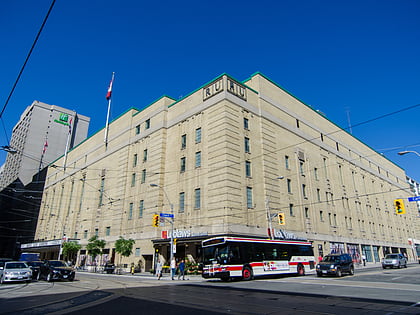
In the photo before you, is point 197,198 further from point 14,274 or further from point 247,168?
point 14,274

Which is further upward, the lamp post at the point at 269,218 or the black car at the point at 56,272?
the lamp post at the point at 269,218

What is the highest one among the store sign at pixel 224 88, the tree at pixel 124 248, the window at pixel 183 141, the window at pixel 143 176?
the store sign at pixel 224 88

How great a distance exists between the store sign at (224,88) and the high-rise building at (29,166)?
70.4 m

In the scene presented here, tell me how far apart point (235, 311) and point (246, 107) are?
3193cm

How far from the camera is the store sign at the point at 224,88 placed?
37.4 meters

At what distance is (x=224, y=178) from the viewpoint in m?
32.6

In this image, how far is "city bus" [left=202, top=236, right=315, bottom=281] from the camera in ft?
71.9

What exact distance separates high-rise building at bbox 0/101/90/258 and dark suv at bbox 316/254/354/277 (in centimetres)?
8853

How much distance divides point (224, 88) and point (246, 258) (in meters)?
21.6

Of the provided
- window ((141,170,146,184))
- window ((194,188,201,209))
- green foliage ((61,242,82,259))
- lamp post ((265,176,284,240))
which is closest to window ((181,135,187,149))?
window ((194,188,201,209))

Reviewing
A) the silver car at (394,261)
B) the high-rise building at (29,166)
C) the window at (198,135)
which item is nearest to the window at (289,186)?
the silver car at (394,261)

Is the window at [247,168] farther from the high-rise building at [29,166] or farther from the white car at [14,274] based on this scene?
the high-rise building at [29,166]

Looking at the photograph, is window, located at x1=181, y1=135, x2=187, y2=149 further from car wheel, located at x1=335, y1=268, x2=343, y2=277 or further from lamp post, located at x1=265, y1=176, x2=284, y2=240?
car wheel, located at x1=335, y1=268, x2=343, y2=277

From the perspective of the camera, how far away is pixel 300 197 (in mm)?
42750
